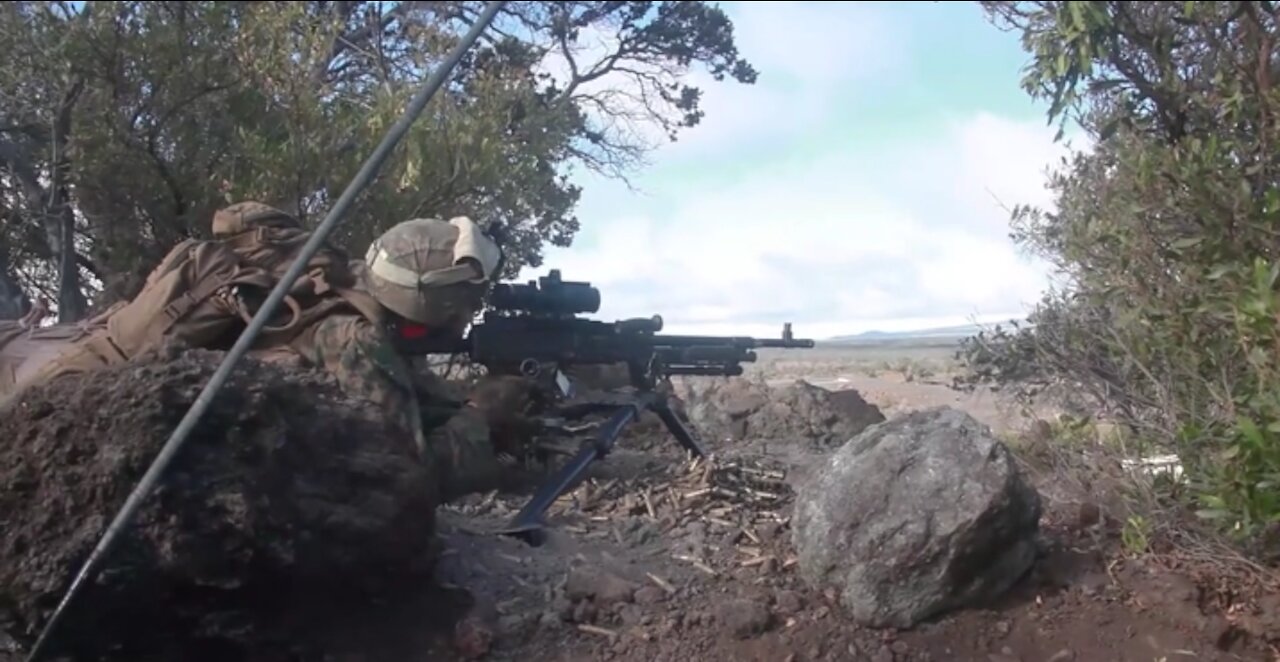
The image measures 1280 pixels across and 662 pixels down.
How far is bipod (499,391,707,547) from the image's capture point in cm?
580

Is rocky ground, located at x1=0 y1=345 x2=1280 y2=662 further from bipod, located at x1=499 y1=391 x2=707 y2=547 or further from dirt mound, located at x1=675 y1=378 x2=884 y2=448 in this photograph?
dirt mound, located at x1=675 y1=378 x2=884 y2=448

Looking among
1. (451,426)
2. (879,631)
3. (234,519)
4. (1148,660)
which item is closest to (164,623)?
(234,519)

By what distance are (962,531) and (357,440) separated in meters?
2.13

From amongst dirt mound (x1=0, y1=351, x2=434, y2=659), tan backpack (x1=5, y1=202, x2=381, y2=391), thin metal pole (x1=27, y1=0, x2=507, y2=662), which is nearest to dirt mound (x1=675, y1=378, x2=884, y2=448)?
tan backpack (x1=5, y1=202, x2=381, y2=391)

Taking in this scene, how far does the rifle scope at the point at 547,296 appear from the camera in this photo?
20.3 feet

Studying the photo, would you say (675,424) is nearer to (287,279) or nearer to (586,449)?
(586,449)

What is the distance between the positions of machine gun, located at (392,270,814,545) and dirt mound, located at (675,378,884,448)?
1902 millimetres

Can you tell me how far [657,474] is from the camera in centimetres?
670

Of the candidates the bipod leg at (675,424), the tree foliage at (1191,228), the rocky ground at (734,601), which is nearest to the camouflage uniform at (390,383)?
the rocky ground at (734,601)

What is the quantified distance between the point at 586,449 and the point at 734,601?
1.27 meters

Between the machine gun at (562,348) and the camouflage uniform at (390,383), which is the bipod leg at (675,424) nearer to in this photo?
the machine gun at (562,348)

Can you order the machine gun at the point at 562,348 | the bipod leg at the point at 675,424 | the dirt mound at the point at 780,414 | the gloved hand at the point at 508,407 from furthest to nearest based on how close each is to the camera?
the dirt mound at the point at 780,414
the bipod leg at the point at 675,424
the gloved hand at the point at 508,407
the machine gun at the point at 562,348

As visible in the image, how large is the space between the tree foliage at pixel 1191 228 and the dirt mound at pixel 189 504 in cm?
266

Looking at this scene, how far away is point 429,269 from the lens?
18.6 ft
